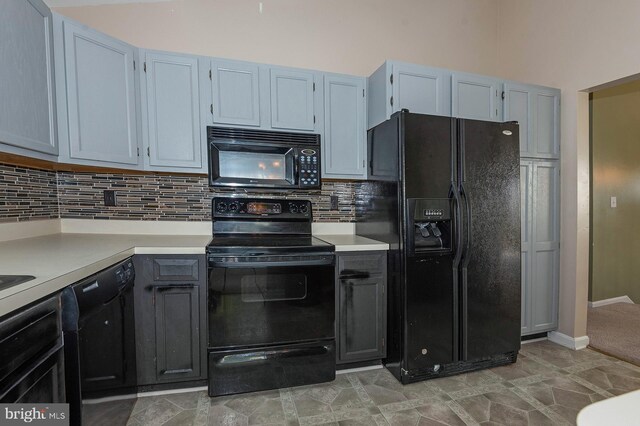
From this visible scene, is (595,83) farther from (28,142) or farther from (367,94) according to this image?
(28,142)

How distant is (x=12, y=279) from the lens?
3.11 feet

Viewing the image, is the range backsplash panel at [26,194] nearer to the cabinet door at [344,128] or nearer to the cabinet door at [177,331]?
the cabinet door at [177,331]

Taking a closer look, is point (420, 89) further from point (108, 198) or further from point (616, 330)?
point (616, 330)

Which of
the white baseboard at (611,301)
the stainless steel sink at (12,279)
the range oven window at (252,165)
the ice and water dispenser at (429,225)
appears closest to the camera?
the stainless steel sink at (12,279)

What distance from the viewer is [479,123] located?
2053mm

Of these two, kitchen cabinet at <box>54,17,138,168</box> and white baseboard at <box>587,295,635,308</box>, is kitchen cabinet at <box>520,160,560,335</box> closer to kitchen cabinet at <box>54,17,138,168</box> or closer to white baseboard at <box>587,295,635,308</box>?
white baseboard at <box>587,295,635,308</box>

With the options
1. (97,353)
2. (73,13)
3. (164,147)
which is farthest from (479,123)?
(73,13)

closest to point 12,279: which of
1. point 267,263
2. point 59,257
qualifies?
point 59,257

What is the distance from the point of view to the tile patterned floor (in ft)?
5.39

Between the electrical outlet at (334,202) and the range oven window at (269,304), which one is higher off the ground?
the electrical outlet at (334,202)

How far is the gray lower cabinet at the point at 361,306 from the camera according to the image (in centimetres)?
204

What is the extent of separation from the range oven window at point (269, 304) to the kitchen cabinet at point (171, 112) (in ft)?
2.89

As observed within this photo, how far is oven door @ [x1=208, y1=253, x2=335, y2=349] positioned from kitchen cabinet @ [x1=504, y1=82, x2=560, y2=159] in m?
1.92

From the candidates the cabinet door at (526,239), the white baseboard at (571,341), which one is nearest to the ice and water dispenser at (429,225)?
the cabinet door at (526,239)
